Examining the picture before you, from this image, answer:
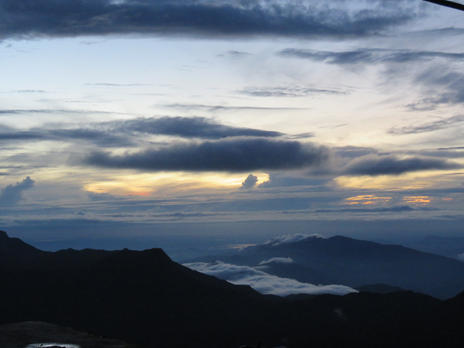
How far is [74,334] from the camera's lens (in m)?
80.6

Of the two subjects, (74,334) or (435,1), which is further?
(74,334)

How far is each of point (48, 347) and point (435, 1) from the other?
66.0m

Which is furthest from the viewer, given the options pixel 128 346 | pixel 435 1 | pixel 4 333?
pixel 4 333

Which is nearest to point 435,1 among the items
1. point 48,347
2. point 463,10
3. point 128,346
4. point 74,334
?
point 463,10

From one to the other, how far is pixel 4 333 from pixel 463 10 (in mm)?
82159

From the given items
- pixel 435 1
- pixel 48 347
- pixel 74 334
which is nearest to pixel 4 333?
pixel 74 334

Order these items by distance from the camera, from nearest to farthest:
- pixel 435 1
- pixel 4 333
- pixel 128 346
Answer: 1. pixel 435 1
2. pixel 128 346
3. pixel 4 333

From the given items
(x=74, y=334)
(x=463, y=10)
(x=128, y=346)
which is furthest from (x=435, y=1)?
(x=74, y=334)

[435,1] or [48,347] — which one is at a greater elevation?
[435,1]

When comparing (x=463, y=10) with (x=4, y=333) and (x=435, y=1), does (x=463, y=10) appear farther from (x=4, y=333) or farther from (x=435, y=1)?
(x=4, y=333)

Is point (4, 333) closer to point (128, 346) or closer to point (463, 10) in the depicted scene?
point (128, 346)

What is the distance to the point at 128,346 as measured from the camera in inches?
2594

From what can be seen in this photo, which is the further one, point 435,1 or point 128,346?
point 128,346

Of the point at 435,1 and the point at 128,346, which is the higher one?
the point at 435,1
